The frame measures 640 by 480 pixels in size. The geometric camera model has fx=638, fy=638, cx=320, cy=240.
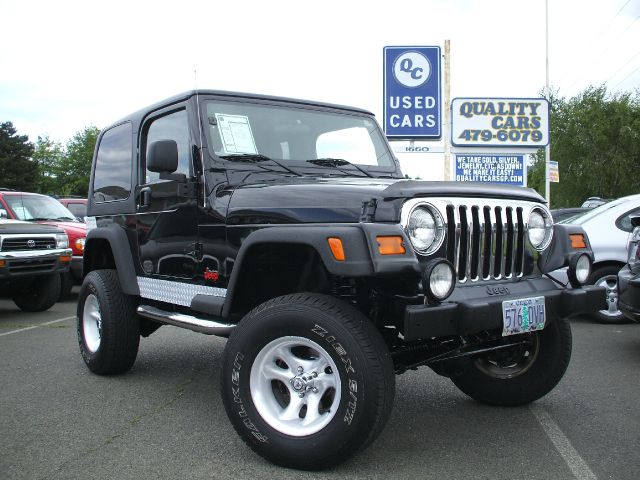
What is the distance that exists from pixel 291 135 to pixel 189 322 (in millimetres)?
1475

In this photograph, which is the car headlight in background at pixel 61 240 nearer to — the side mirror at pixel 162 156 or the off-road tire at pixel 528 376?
the side mirror at pixel 162 156

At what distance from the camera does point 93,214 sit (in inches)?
215

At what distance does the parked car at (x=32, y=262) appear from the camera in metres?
8.45

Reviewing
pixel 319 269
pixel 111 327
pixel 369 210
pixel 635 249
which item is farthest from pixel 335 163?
pixel 635 249

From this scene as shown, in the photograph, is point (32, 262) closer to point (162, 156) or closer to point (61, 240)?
point (61, 240)

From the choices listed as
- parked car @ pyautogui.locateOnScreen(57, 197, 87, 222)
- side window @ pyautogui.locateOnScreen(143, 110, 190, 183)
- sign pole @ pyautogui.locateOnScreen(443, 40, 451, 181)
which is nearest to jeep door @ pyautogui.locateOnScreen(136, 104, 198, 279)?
side window @ pyautogui.locateOnScreen(143, 110, 190, 183)

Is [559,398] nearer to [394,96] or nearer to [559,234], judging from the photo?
[559,234]

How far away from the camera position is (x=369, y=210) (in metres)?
3.22

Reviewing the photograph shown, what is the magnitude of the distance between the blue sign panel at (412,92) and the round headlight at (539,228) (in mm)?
8509

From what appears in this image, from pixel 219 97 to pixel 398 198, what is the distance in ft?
5.70

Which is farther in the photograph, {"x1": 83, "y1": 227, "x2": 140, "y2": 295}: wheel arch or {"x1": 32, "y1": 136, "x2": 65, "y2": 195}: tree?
{"x1": 32, "y1": 136, "x2": 65, "y2": 195}: tree

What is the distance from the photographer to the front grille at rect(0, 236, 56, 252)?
8.48 m

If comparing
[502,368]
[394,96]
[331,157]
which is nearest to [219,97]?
[331,157]

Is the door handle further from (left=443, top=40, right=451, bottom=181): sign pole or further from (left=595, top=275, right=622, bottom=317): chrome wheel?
(left=443, top=40, right=451, bottom=181): sign pole
